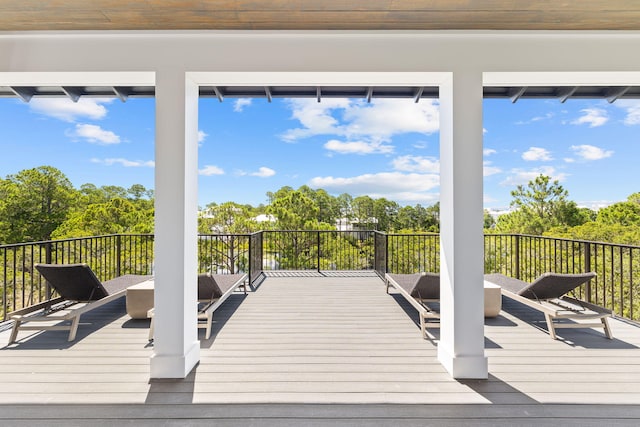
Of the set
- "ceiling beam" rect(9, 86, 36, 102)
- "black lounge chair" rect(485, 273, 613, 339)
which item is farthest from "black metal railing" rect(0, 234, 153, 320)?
"black lounge chair" rect(485, 273, 613, 339)

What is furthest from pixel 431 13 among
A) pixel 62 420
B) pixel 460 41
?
pixel 62 420

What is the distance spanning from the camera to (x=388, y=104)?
961 inches

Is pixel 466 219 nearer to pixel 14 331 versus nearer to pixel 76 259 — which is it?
pixel 14 331

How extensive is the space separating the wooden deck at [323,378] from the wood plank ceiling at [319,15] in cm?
288

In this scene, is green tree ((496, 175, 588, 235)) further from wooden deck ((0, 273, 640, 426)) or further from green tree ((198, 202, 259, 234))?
wooden deck ((0, 273, 640, 426))

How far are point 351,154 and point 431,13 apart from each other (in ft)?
88.0

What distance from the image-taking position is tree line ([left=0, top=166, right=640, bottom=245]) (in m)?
15.2

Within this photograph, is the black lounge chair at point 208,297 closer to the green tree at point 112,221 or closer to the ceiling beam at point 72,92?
Result: the ceiling beam at point 72,92

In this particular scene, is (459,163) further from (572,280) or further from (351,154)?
(351,154)

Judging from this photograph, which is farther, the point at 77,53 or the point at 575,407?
the point at 77,53

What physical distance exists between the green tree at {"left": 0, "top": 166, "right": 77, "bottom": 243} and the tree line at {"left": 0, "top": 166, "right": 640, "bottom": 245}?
4cm

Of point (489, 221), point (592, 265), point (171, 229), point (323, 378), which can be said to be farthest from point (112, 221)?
point (592, 265)

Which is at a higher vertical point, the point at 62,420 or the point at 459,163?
the point at 459,163

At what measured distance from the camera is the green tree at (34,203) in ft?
63.1
